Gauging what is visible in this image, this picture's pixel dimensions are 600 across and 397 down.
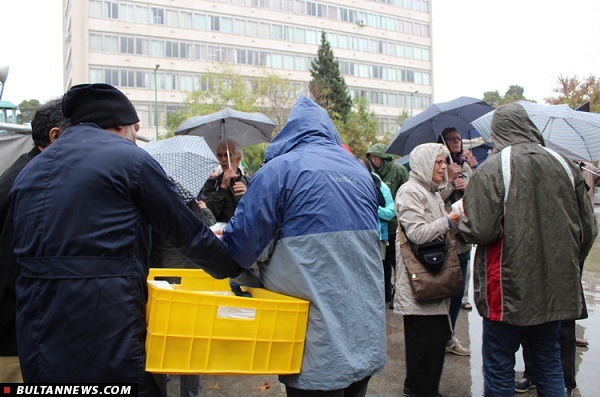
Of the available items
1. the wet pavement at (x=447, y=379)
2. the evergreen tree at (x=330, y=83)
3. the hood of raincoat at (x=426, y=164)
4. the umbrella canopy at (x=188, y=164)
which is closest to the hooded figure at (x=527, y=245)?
the hood of raincoat at (x=426, y=164)

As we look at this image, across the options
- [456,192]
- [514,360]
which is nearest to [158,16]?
[456,192]

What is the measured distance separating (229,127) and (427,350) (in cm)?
357

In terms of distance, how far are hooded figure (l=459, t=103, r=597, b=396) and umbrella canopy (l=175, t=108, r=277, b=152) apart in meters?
3.16

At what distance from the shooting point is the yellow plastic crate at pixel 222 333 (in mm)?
2010

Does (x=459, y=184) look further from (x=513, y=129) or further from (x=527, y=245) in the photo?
(x=527, y=245)

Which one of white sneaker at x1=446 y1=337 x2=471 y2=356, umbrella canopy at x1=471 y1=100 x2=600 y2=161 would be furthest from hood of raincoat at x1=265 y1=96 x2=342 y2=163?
white sneaker at x1=446 y1=337 x2=471 y2=356

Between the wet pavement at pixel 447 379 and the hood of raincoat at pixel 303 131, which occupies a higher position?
the hood of raincoat at pixel 303 131

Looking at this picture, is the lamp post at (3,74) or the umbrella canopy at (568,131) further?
the lamp post at (3,74)

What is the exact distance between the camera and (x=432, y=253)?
12.1 ft

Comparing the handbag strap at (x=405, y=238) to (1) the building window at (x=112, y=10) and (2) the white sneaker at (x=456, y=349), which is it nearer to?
(2) the white sneaker at (x=456, y=349)

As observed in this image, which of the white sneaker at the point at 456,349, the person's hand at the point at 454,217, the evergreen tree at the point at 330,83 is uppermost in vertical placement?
the evergreen tree at the point at 330,83

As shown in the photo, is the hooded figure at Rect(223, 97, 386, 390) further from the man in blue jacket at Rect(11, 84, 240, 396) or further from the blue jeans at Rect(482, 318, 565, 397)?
the blue jeans at Rect(482, 318, 565, 397)

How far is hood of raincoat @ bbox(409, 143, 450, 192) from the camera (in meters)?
3.92

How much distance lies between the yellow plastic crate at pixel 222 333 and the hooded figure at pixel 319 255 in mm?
91
